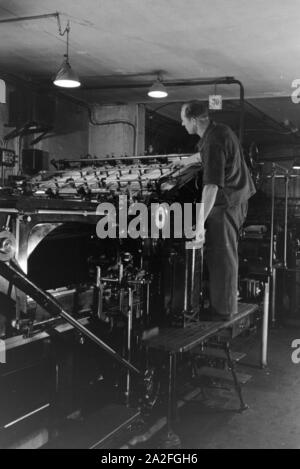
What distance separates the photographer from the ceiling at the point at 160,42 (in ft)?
14.7

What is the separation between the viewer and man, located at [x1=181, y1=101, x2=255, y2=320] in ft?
10.6

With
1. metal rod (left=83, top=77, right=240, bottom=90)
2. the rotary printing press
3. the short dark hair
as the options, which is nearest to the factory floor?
the rotary printing press

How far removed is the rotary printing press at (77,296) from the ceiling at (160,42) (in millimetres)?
1714

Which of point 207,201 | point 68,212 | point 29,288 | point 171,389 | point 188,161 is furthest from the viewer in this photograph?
point 188,161

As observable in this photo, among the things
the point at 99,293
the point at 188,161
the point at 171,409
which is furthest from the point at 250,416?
the point at 188,161

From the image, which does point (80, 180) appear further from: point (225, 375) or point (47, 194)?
point (225, 375)

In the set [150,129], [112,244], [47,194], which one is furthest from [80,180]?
[150,129]

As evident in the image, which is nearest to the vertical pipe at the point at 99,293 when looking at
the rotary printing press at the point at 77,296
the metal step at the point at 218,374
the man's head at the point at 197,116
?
the rotary printing press at the point at 77,296

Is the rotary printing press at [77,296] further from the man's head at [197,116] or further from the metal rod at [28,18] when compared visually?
the metal rod at [28,18]

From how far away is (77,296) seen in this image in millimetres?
2820

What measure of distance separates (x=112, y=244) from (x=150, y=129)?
6276 millimetres

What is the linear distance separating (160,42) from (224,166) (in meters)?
2.80

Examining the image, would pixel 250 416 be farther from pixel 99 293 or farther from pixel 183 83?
pixel 183 83

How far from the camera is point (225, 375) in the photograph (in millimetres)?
3900
